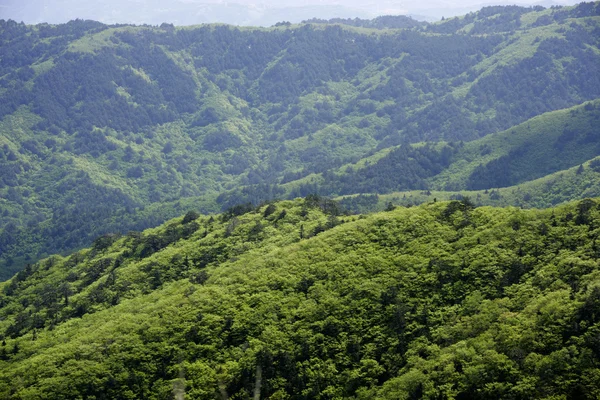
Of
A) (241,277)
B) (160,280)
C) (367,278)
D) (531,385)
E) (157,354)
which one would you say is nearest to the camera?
(531,385)

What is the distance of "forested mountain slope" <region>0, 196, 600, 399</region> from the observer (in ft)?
252

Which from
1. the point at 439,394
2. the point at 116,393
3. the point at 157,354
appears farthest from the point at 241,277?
the point at 439,394

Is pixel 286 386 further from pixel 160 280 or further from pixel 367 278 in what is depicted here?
pixel 160 280

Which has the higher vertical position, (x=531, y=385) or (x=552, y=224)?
(x=552, y=224)

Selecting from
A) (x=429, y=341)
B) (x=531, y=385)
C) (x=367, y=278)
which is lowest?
(x=531, y=385)

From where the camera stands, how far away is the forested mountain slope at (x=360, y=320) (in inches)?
3022

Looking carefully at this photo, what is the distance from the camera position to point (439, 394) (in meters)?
75.1

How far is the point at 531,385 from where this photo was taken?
70.9m

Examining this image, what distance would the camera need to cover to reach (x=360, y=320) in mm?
91750

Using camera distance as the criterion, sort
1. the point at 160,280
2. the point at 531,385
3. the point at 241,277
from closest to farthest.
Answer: the point at 531,385, the point at 241,277, the point at 160,280

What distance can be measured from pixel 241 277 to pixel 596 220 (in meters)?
49.2

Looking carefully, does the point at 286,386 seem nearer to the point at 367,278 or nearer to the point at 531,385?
the point at 367,278

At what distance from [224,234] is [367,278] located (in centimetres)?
3935

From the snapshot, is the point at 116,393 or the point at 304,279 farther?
the point at 304,279
